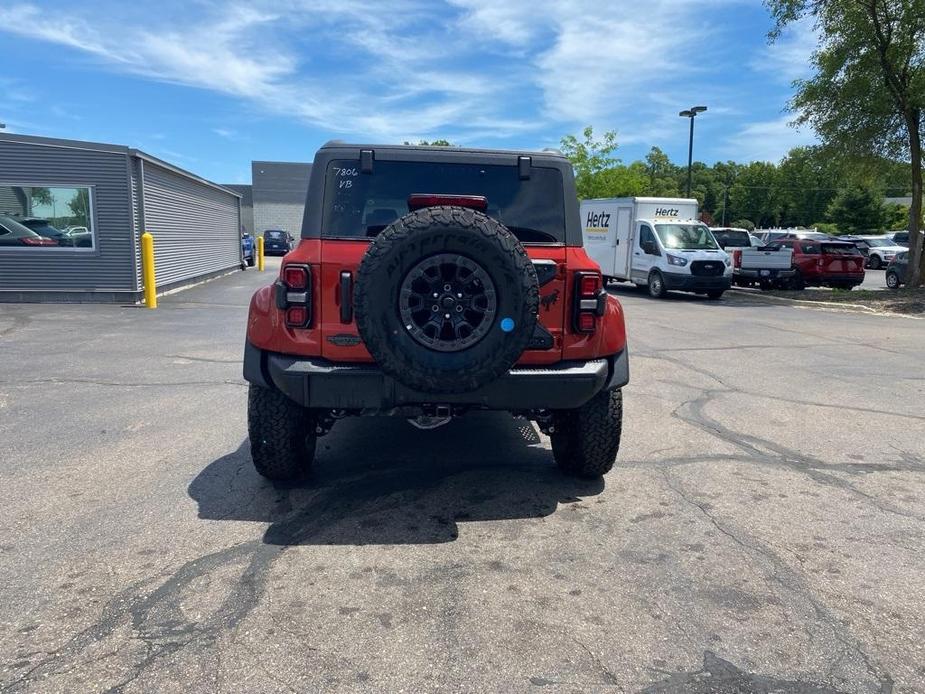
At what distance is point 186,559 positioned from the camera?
11.6 feet

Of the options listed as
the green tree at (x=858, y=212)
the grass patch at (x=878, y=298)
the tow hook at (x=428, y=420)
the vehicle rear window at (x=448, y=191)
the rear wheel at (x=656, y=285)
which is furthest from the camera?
the green tree at (x=858, y=212)

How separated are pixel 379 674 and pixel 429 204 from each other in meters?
2.48

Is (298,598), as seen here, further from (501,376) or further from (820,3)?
(820,3)

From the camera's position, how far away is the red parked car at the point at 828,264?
21.1m

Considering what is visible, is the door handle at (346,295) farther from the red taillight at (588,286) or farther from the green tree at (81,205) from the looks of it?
the green tree at (81,205)

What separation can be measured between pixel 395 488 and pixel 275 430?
0.86 metres

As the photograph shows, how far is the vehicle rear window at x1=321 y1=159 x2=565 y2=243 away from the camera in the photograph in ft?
13.9

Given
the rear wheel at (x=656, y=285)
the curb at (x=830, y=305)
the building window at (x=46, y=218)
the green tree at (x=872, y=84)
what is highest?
the green tree at (x=872, y=84)

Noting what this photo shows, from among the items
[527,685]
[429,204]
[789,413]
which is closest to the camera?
[527,685]

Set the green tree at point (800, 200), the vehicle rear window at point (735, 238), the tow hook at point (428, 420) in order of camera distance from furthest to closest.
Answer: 1. the green tree at point (800, 200)
2. the vehicle rear window at point (735, 238)
3. the tow hook at point (428, 420)

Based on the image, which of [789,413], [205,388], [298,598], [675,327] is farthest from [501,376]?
[675,327]

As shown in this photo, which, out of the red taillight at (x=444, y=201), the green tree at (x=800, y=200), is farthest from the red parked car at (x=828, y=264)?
the green tree at (x=800, y=200)

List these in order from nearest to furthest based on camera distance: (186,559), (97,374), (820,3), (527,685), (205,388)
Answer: (527,685), (186,559), (205,388), (97,374), (820,3)

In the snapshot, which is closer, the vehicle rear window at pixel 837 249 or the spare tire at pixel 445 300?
the spare tire at pixel 445 300
